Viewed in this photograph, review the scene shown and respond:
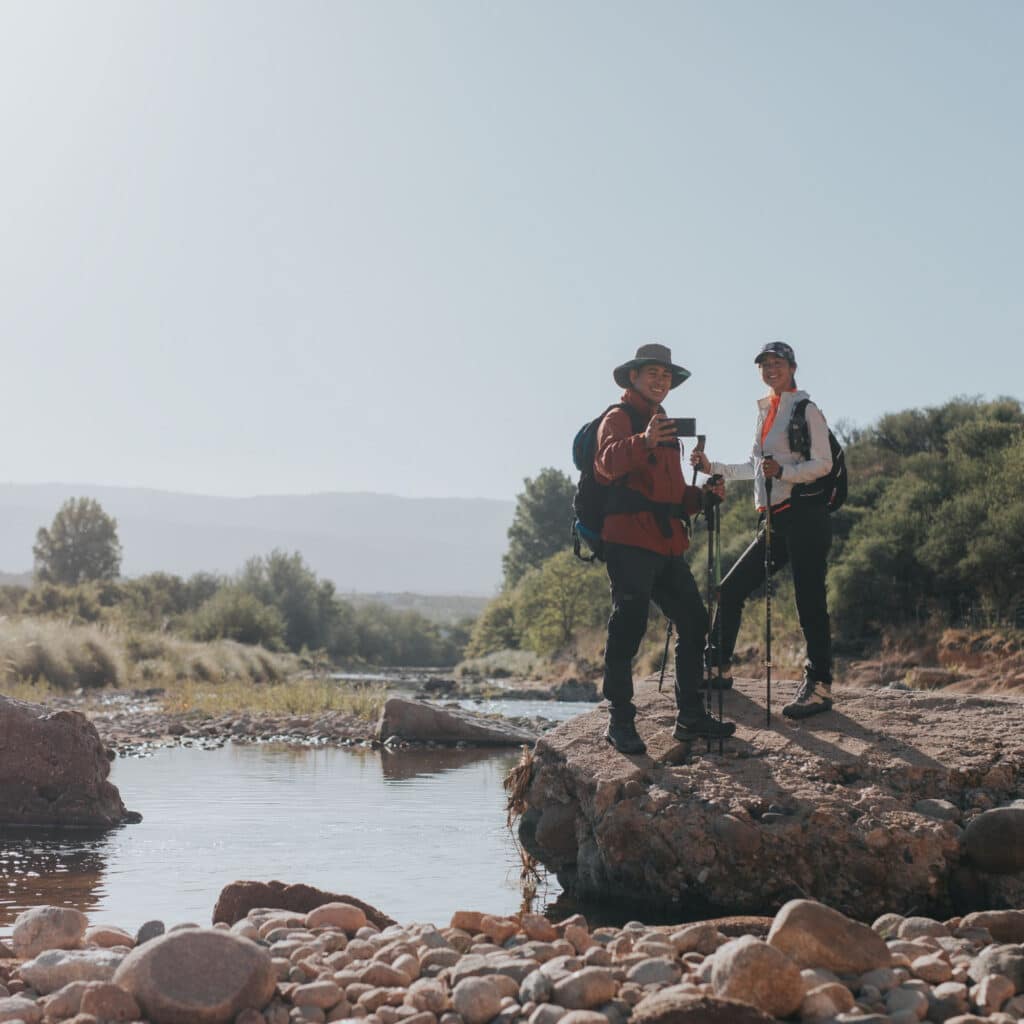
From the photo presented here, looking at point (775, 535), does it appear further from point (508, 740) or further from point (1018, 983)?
point (508, 740)

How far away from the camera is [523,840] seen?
7664mm

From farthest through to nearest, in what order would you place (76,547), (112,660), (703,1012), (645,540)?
(76,547) < (112,660) < (645,540) < (703,1012)

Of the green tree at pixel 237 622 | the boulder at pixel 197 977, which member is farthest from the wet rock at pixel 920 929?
the green tree at pixel 237 622

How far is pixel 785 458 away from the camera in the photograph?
290 inches

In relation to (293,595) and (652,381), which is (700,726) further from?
(293,595)

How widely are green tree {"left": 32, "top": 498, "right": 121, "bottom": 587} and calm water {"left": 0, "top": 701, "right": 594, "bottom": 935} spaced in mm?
59957

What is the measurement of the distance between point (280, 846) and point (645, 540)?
3293 millimetres

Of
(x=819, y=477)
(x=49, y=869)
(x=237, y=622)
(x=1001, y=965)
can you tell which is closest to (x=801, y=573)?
(x=819, y=477)

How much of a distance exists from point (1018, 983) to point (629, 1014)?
4.27ft

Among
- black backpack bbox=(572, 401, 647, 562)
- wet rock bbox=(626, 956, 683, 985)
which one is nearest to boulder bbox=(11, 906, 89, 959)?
wet rock bbox=(626, 956, 683, 985)

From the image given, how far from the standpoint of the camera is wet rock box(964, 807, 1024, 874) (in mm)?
6137

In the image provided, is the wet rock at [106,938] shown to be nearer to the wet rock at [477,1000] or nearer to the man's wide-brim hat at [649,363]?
the wet rock at [477,1000]

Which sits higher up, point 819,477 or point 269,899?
point 819,477

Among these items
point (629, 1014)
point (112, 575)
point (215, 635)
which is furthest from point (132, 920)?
point (112, 575)
